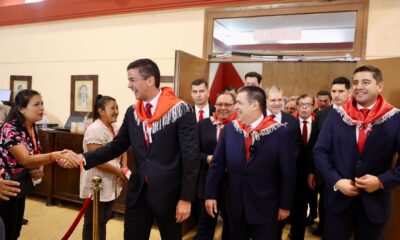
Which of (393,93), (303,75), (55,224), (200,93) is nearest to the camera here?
(393,93)

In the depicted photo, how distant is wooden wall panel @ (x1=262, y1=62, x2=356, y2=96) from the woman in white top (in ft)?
14.8

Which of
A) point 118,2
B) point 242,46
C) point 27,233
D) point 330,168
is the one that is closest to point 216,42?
point 242,46

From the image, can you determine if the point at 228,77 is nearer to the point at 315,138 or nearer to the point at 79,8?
the point at 79,8

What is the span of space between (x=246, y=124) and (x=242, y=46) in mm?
2882

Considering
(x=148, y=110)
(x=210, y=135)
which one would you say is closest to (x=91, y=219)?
(x=148, y=110)

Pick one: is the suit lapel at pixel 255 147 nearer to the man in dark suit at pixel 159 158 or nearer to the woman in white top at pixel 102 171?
the man in dark suit at pixel 159 158

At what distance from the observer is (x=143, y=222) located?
2.05 m

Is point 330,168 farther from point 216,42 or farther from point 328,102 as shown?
point 216,42

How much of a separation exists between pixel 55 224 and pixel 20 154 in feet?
5.96

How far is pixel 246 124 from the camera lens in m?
2.17

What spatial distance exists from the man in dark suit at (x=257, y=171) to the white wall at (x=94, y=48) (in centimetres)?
226

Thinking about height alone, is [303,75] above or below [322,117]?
above

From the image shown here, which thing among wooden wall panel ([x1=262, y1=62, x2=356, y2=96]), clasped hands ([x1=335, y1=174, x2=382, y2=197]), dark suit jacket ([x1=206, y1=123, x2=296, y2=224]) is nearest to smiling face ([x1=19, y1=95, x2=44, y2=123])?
dark suit jacket ([x1=206, y1=123, x2=296, y2=224])

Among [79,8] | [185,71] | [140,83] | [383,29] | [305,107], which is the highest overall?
[79,8]
